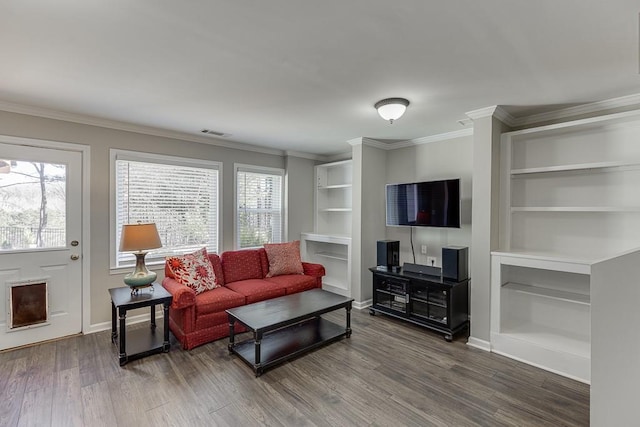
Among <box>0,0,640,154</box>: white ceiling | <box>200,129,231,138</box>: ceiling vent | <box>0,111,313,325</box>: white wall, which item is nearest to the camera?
<box>0,0,640,154</box>: white ceiling

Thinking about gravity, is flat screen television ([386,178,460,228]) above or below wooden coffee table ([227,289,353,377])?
above

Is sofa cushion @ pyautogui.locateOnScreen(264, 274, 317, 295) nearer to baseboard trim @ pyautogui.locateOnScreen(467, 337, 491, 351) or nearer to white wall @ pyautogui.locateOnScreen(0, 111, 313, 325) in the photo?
white wall @ pyautogui.locateOnScreen(0, 111, 313, 325)

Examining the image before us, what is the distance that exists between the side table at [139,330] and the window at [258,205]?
166cm

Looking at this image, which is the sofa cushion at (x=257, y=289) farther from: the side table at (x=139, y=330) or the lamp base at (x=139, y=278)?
the lamp base at (x=139, y=278)

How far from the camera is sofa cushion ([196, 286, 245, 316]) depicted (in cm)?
309

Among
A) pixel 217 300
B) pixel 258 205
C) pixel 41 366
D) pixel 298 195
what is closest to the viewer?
pixel 41 366

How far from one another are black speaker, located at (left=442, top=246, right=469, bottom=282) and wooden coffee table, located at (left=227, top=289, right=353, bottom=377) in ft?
3.88

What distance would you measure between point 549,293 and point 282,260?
308 centimetres

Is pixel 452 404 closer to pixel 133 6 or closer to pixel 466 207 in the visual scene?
pixel 466 207

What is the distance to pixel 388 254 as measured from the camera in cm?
399

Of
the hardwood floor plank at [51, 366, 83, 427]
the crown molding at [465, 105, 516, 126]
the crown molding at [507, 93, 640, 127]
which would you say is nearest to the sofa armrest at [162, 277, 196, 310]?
the hardwood floor plank at [51, 366, 83, 427]

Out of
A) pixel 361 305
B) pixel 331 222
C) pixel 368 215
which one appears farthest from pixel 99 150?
pixel 361 305

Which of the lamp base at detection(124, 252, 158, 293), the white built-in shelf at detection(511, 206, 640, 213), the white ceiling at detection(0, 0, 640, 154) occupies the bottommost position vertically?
the lamp base at detection(124, 252, 158, 293)

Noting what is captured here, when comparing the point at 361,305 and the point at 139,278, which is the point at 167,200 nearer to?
the point at 139,278
